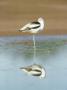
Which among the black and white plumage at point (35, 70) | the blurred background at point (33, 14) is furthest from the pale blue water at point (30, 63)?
the blurred background at point (33, 14)

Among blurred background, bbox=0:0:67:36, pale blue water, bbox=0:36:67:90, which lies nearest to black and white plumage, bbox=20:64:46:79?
pale blue water, bbox=0:36:67:90

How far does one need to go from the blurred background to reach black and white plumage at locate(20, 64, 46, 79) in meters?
1.31

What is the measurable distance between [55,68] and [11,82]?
0.90 ft

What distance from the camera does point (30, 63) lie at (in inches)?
88.0

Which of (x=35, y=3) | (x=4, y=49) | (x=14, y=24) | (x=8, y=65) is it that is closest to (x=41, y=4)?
(x=35, y=3)

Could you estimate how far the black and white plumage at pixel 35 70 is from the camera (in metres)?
2.09

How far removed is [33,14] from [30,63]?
142 cm

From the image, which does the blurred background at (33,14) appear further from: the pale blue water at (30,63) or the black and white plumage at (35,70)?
the black and white plumage at (35,70)

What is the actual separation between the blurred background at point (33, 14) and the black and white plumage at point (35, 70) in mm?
1305

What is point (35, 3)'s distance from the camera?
3699 millimetres

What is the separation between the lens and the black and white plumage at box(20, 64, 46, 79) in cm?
209

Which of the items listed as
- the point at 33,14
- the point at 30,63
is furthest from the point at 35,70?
the point at 33,14

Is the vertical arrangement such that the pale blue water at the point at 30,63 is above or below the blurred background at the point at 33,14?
below

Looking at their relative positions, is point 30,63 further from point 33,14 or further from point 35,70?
point 33,14
